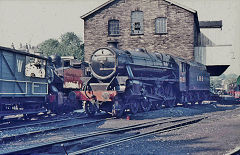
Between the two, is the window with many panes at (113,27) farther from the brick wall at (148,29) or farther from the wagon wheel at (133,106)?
the wagon wheel at (133,106)

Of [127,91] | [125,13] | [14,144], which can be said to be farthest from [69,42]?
[14,144]

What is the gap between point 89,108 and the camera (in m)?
13.3

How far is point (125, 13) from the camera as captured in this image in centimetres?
2627

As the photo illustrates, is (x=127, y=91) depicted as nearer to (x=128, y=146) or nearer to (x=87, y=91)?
(x=87, y=91)

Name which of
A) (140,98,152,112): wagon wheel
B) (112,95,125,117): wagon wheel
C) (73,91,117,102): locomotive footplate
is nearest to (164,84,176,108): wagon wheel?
(140,98,152,112): wagon wheel

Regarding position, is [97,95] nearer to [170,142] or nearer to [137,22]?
[170,142]

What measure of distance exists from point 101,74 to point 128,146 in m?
6.92

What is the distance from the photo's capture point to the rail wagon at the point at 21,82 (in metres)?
10.5

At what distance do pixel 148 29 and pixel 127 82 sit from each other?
14.2 metres

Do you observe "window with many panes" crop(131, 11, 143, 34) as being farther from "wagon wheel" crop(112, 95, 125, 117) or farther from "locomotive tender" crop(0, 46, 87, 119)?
"wagon wheel" crop(112, 95, 125, 117)

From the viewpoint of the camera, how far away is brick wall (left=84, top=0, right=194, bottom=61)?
81.6 ft

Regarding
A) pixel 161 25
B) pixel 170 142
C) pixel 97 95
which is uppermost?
pixel 161 25

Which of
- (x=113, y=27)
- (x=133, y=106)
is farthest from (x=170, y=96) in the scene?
(x=113, y=27)

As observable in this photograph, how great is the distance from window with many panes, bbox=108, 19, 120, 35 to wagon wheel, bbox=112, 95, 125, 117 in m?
15.1
